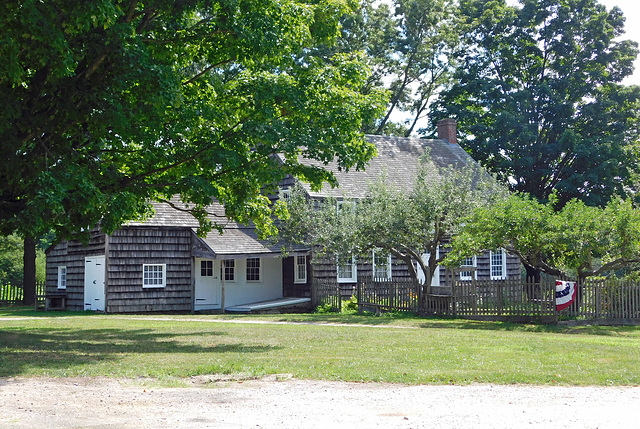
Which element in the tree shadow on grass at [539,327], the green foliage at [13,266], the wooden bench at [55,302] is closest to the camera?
the tree shadow on grass at [539,327]

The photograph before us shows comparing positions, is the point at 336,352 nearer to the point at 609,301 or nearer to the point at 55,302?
the point at 609,301

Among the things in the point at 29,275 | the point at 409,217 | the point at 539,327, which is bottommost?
the point at 539,327

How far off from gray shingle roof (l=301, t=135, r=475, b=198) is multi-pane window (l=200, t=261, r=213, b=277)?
534 cm

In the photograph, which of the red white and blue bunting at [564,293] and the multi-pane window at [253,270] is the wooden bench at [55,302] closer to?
the multi-pane window at [253,270]

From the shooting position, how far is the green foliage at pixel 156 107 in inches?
496

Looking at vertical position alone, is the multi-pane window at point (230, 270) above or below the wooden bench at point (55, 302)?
above

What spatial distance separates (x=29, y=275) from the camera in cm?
3741

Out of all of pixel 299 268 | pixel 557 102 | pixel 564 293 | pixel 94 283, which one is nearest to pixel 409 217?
pixel 564 293

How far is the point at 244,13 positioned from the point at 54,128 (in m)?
4.98

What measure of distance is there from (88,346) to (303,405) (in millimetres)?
7544

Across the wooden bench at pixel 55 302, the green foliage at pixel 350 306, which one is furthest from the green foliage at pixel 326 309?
the wooden bench at pixel 55 302

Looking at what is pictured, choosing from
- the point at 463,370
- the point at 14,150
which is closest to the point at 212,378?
the point at 463,370

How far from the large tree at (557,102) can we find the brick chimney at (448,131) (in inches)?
98.6

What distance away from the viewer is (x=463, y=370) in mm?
11188
